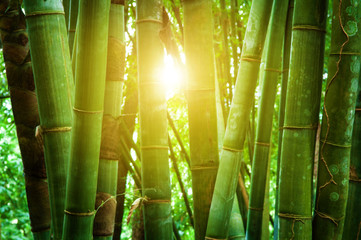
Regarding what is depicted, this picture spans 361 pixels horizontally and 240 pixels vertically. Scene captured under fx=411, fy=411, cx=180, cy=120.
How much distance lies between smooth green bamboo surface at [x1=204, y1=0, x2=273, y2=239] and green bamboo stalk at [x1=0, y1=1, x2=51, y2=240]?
0.86 m

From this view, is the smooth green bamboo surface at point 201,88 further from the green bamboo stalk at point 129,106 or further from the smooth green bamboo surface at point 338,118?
the green bamboo stalk at point 129,106

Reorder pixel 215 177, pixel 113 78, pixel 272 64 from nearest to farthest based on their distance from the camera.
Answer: pixel 113 78 → pixel 215 177 → pixel 272 64

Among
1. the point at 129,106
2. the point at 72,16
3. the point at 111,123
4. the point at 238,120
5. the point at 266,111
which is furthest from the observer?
the point at 129,106

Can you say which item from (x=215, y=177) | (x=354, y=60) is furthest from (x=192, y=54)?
(x=354, y=60)

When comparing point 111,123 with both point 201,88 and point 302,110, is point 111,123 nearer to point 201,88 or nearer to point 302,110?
point 201,88

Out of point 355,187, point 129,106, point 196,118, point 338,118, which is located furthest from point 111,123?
point 129,106

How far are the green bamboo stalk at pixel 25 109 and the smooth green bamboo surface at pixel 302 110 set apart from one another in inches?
41.3

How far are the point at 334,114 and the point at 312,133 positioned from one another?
0.31 ft

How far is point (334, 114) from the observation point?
1320 millimetres

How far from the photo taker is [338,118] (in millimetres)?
1312

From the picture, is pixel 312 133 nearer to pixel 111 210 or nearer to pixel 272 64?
pixel 272 64

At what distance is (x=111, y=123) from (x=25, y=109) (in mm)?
717

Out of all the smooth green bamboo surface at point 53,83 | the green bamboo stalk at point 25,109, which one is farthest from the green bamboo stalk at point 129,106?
the smooth green bamboo surface at point 53,83

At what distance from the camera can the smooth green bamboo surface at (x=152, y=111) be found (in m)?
1.26
